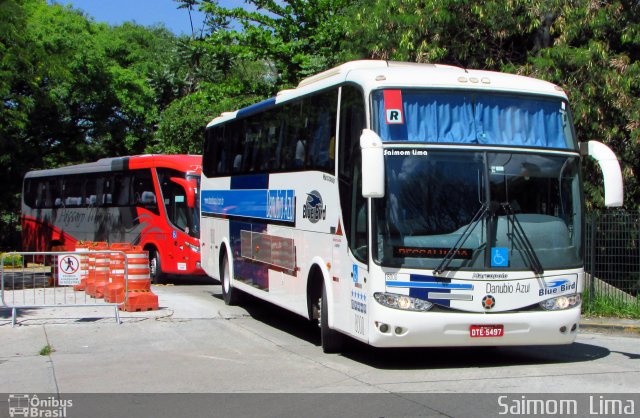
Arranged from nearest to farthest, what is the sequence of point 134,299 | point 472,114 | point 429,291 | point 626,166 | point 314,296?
point 429,291
point 472,114
point 314,296
point 134,299
point 626,166

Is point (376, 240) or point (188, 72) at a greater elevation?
point (188, 72)

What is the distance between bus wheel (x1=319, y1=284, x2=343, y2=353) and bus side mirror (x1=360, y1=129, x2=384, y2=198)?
2547 mm

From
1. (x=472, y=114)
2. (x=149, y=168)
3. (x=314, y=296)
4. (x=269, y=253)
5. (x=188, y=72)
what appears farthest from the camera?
(x=188, y=72)

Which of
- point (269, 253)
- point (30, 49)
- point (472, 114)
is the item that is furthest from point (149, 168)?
point (472, 114)

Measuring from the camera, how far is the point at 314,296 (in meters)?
11.8

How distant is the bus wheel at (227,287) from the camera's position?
16156 mm

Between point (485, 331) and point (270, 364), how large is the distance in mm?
2785

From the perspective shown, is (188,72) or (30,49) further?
(188,72)

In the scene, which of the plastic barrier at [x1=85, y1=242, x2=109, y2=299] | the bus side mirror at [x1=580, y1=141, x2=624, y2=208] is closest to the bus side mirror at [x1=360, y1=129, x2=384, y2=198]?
the bus side mirror at [x1=580, y1=141, x2=624, y2=208]

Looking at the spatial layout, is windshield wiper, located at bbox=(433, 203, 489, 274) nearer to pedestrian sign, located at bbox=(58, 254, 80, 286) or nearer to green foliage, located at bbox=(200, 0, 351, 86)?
pedestrian sign, located at bbox=(58, 254, 80, 286)

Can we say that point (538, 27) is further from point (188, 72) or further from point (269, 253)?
point (188, 72)

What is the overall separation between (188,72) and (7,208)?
34.7ft

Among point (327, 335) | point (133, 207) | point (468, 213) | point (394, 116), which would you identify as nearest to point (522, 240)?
point (468, 213)

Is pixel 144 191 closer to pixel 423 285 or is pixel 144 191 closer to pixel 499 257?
pixel 423 285
